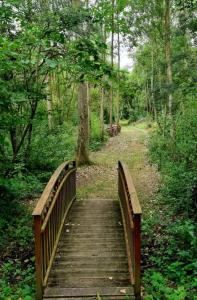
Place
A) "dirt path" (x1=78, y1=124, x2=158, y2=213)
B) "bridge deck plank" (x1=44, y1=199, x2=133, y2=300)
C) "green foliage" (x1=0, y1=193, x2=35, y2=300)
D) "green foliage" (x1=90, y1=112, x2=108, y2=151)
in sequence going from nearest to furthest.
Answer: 1. "bridge deck plank" (x1=44, y1=199, x2=133, y2=300)
2. "green foliage" (x1=0, y1=193, x2=35, y2=300)
3. "dirt path" (x1=78, y1=124, x2=158, y2=213)
4. "green foliage" (x1=90, y1=112, x2=108, y2=151)

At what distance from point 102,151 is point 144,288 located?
14.0m

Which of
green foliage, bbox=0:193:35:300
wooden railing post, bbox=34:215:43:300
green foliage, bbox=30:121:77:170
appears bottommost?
green foliage, bbox=0:193:35:300

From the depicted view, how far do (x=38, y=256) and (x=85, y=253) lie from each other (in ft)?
4.23

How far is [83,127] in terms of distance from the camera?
13.4 metres

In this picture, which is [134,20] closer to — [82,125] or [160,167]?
[82,125]

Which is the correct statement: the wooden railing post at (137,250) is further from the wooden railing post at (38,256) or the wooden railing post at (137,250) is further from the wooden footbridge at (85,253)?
the wooden railing post at (38,256)

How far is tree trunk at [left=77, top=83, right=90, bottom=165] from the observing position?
13.0 m

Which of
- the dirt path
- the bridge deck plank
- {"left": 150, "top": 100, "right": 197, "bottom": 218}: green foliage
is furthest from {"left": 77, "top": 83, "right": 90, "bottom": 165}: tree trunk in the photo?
the bridge deck plank

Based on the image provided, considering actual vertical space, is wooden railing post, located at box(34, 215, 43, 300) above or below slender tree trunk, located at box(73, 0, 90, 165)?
below

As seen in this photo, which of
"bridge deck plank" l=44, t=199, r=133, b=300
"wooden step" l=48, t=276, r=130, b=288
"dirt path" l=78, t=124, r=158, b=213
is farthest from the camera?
"dirt path" l=78, t=124, r=158, b=213

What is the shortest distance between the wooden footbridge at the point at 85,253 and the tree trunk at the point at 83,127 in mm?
6507

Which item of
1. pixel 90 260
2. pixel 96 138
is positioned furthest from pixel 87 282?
pixel 96 138

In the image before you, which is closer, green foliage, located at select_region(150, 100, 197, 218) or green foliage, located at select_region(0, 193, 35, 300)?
green foliage, located at select_region(0, 193, 35, 300)

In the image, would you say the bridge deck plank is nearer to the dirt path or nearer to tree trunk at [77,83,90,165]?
the dirt path
